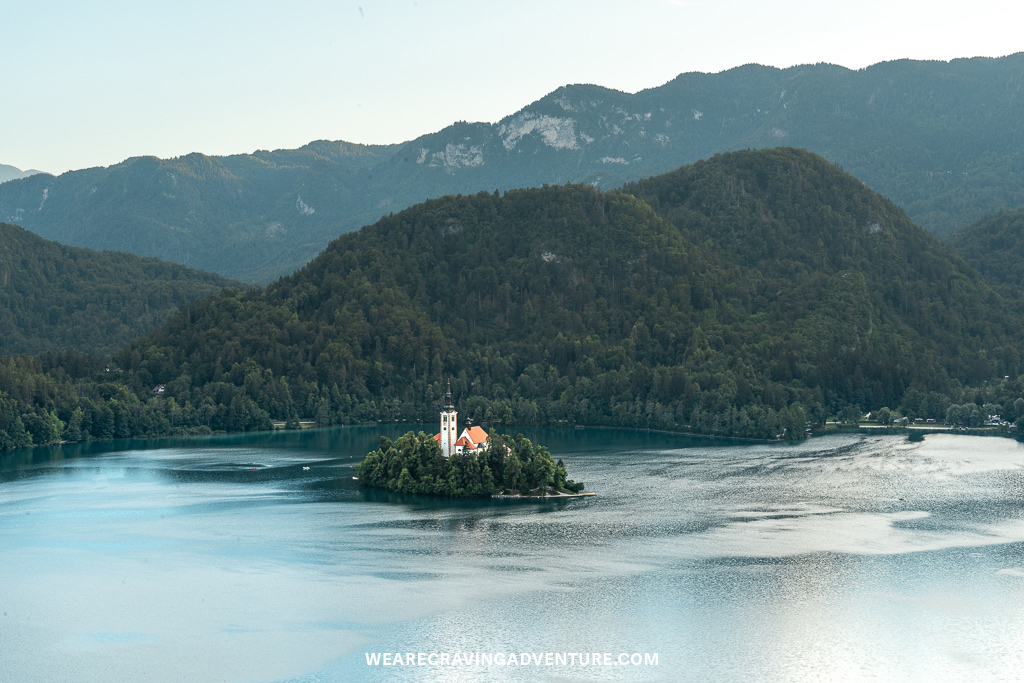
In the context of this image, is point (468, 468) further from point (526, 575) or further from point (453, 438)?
point (526, 575)

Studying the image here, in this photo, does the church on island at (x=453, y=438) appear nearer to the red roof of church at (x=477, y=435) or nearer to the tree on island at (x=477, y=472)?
the red roof of church at (x=477, y=435)

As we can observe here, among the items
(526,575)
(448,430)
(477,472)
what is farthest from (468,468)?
(526,575)

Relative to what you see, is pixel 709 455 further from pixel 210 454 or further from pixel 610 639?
pixel 610 639

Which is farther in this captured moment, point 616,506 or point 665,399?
point 665,399

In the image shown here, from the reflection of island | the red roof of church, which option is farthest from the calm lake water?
the red roof of church

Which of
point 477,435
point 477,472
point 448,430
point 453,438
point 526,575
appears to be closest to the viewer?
point 526,575

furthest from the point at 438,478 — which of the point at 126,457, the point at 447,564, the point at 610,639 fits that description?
the point at 126,457
